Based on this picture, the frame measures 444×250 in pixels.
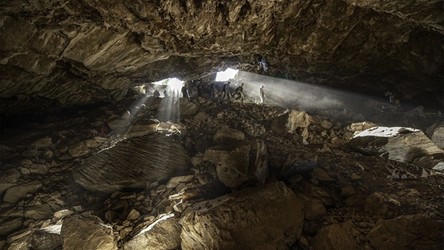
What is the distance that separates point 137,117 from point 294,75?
5.00m

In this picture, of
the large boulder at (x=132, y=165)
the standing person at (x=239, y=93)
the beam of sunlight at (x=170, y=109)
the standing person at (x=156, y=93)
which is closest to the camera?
the large boulder at (x=132, y=165)

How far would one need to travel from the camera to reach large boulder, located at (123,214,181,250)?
3.58 metres

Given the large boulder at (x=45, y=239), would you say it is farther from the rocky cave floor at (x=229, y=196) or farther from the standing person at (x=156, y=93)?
the standing person at (x=156, y=93)

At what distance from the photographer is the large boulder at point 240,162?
4250 millimetres

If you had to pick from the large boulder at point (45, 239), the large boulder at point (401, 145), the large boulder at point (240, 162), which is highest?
the large boulder at point (401, 145)

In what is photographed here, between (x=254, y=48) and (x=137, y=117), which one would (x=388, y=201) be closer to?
(x=254, y=48)

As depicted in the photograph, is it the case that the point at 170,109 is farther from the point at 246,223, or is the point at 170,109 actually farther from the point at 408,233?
the point at 408,233

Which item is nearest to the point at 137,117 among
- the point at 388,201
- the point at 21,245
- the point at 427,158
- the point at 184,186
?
the point at 184,186

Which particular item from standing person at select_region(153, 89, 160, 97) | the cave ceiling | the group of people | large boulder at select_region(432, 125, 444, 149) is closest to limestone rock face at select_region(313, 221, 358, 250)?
Answer: the cave ceiling

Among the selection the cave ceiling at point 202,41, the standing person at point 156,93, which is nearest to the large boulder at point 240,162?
the cave ceiling at point 202,41

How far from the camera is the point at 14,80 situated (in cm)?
527

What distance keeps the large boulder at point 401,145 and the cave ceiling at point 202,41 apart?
195 cm

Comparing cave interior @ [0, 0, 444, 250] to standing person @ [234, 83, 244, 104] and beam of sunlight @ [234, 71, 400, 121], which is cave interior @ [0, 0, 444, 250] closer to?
beam of sunlight @ [234, 71, 400, 121]

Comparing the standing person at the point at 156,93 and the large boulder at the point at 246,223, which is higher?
the standing person at the point at 156,93
